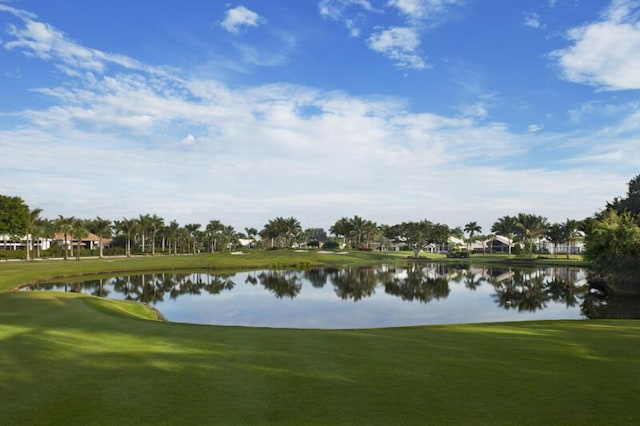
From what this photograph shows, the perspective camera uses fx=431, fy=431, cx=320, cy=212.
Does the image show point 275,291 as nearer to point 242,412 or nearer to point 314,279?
point 314,279

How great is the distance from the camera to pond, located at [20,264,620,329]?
105 ft

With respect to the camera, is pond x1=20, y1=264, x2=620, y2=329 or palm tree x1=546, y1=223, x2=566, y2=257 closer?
pond x1=20, y1=264, x2=620, y2=329

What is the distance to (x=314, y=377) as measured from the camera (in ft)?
31.5

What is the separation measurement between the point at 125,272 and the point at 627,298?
68095mm

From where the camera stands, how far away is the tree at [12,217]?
7381 cm

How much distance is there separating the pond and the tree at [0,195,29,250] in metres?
26.3

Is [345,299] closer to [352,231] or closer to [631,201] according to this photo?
[631,201]

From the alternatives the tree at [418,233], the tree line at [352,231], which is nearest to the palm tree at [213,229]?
the tree line at [352,231]

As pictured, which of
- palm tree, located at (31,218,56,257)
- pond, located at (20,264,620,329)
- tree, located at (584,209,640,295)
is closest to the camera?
pond, located at (20,264,620,329)

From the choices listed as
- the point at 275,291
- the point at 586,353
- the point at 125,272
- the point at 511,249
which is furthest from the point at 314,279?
the point at 511,249

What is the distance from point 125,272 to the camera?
70.4m

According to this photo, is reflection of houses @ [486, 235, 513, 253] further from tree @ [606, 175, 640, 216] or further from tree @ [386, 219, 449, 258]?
tree @ [606, 175, 640, 216]

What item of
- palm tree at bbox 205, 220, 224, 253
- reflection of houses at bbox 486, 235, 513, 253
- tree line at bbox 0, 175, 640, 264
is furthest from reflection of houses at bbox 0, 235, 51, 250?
reflection of houses at bbox 486, 235, 513, 253

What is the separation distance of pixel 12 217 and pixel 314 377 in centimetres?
8375
